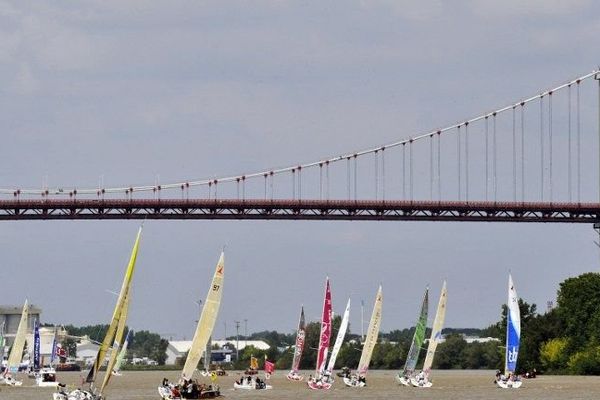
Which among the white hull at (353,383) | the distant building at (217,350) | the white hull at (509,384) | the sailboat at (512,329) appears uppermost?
the sailboat at (512,329)

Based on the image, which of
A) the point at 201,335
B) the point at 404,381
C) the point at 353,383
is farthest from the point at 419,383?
the point at 201,335

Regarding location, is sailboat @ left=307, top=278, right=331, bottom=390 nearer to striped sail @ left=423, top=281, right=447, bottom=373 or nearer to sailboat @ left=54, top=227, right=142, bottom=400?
striped sail @ left=423, top=281, right=447, bottom=373

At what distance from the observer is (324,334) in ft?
199

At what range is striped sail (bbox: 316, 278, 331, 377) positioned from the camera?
60.1 metres

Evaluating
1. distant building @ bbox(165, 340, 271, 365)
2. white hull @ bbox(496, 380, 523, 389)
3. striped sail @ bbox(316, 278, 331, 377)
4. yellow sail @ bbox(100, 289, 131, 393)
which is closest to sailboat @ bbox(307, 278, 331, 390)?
striped sail @ bbox(316, 278, 331, 377)

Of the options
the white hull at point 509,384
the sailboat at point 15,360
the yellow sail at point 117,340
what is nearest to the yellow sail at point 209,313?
the yellow sail at point 117,340

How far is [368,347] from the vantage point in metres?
62.3

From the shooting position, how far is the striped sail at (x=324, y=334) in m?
60.1

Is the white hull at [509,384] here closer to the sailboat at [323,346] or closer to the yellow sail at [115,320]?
the sailboat at [323,346]

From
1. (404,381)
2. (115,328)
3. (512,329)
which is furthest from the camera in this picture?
(404,381)

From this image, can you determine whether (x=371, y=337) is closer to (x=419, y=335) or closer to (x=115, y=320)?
(x=419, y=335)

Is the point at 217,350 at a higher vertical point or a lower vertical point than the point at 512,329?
lower

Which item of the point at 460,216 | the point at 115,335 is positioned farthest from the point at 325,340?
the point at 115,335

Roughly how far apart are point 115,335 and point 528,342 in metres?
42.3
